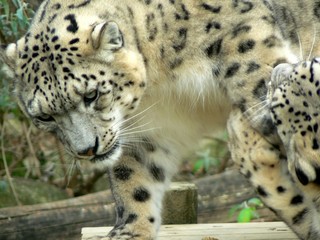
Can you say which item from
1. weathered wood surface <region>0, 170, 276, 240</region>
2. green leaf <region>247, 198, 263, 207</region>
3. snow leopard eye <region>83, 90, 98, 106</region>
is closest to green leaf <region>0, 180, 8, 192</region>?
weathered wood surface <region>0, 170, 276, 240</region>

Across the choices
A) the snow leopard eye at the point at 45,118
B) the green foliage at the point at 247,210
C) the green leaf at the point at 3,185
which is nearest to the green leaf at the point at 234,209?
the green foliage at the point at 247,210

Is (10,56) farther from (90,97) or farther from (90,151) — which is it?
(90,151)

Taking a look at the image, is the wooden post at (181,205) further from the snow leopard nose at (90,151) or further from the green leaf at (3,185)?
the green leaf at (3,185)

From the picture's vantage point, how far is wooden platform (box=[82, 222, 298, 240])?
265 inches

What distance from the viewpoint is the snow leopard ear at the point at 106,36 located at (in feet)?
18.5

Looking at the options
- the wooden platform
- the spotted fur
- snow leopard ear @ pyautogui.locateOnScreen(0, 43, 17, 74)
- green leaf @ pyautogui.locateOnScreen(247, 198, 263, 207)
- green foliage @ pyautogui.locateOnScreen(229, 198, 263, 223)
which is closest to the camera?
the spotted fur

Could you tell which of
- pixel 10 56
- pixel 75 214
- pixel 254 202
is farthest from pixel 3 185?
pixel 10 56

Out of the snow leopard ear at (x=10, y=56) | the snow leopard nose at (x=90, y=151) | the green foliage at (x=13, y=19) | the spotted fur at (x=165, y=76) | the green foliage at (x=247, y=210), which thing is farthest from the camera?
the green foliage at (x=247, y=210)

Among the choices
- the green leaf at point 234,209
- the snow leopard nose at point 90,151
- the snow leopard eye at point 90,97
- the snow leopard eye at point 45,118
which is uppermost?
the snow leopard eye at point 90,97

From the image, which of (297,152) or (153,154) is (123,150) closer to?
(153,154)

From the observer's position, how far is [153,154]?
6.52 meters

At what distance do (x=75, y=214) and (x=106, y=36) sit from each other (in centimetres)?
268

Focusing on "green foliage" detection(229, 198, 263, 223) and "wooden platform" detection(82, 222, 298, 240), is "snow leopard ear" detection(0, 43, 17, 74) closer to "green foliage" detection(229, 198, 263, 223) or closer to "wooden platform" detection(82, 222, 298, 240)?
"wooden platform" detection(82, 222, 298, 240)

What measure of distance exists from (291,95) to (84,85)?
1.32 m
